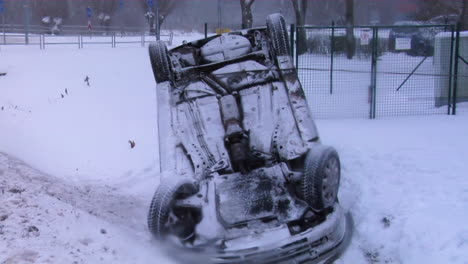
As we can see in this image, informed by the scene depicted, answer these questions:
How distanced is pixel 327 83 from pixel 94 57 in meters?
10.5

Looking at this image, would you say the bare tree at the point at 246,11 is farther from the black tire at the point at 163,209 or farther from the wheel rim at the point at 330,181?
the black tire at the point at 163,209

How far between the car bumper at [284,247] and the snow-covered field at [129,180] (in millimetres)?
413

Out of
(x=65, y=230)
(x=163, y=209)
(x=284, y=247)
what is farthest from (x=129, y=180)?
(x=284, y=247)

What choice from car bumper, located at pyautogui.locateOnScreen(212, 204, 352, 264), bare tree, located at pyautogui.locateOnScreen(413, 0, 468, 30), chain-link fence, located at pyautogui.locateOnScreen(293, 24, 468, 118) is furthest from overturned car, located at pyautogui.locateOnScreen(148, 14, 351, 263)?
bare tree, located at pyautogui.locateOnScreen(413, 0, 468, 30)

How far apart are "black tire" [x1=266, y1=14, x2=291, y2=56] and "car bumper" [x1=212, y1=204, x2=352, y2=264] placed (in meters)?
2.92

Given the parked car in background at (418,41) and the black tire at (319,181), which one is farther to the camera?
the parked car in background at (418,41)

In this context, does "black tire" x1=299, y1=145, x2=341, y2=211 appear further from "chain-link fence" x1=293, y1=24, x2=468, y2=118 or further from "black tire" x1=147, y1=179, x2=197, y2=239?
"chain-link fence" x1=293, y1=24, x2=468, y2=118

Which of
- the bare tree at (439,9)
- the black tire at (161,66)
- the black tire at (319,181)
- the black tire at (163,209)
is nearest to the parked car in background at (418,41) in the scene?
the black tire at (161,66)

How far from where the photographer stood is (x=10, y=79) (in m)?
15.1

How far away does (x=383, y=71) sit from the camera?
12.4 meters

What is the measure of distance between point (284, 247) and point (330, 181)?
989 mm

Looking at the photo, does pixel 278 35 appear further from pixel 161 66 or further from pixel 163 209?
pixel 163 209

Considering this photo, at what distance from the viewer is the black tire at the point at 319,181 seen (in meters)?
5.34

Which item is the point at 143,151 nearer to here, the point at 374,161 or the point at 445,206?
the point at 374,161
